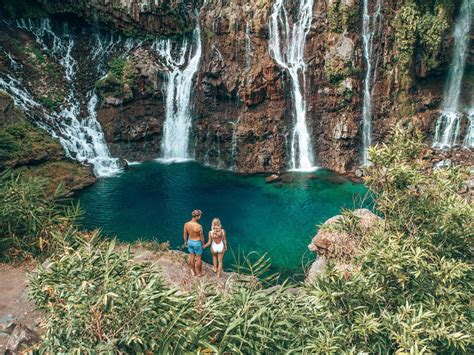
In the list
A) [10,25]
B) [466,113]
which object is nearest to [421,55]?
[466,113]

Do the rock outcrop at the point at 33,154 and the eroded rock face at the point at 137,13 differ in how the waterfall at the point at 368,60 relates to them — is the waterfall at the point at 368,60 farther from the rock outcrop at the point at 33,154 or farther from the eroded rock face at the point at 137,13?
the rock outcrop at the point at 33,154

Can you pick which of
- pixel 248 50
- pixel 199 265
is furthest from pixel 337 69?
pixel 199 265

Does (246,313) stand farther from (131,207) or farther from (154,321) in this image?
(131,207)

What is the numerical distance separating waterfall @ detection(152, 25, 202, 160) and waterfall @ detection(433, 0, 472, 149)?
19.8m

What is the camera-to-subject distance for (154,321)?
19.3ft

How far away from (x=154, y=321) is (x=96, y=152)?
26.0m

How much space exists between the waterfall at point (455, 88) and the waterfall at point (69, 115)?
25139mm

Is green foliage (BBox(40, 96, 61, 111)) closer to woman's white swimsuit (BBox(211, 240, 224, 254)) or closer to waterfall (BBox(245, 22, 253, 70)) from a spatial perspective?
waterfall (BBox(245, 22, 253, 70))

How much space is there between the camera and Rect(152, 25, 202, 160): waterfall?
31562 mm

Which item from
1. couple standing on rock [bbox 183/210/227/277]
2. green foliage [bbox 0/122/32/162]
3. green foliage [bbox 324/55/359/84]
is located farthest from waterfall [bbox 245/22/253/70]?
couple standing on rock [bbox 183/210/227/277]

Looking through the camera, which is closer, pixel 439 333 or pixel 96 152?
pixel 439 333

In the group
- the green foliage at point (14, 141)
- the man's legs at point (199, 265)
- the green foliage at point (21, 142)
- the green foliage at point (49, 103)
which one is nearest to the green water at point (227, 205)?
the green foliage at point (21, 142)

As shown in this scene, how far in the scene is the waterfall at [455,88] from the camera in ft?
93.0

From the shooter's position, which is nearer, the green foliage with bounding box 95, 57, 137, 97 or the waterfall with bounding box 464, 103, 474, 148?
the waterfall with bounding box 464, 103, 474, 148
